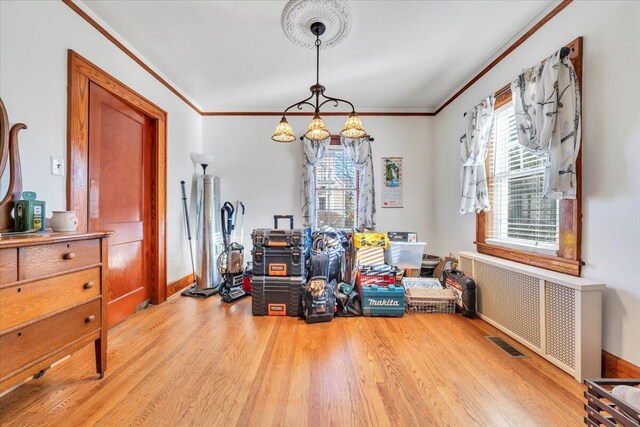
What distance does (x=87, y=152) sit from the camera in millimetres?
2098

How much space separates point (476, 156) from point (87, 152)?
11.8ft

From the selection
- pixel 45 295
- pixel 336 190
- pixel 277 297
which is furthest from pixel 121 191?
pixel 336 190

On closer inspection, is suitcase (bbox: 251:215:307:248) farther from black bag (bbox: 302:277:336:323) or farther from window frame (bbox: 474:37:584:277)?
window frame (bbox: 474:37:584:277)

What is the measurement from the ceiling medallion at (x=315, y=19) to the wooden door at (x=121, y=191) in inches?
67.7

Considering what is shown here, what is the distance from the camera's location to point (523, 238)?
94.3 inches

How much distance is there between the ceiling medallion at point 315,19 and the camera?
1931 millimetres

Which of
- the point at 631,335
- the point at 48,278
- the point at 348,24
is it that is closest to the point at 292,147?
the point at 348,24

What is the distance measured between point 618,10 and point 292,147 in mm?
3333

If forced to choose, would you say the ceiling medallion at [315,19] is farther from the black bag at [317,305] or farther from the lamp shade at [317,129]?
the black bag at [317,305]

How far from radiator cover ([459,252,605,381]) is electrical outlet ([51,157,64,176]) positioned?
3.51 m

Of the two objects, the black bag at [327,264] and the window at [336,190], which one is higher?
the window at [336,190]

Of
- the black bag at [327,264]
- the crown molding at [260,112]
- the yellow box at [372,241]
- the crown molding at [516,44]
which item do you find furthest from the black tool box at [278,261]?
the crown molding at [516,44]

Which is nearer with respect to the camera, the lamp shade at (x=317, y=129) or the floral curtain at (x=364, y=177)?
the lamp shade at (x=317, y=129)

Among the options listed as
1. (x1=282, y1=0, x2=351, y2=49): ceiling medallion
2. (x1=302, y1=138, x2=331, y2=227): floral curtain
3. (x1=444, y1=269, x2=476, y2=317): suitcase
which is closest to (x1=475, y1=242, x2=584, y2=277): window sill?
(x1=444, y1=269, x2=476, y2=317): suitcase
